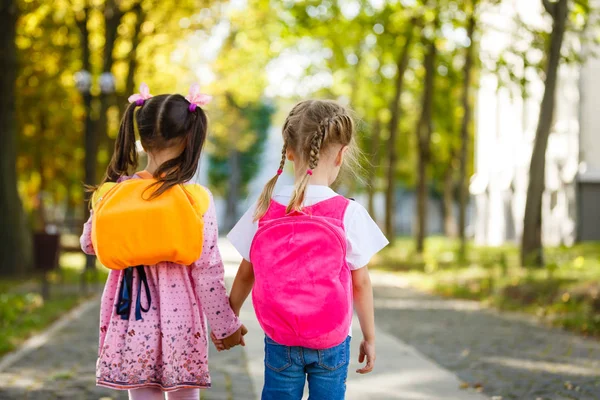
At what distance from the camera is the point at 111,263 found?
372 cm

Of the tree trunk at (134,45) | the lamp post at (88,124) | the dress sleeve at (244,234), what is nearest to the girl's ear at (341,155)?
the dress sleeve at (244,234)

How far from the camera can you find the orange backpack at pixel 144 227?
12.0 feet

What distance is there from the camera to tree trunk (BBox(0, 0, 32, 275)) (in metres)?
17.5

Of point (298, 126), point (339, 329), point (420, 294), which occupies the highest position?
point (298, 126)

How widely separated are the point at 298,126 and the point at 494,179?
98.7 feet

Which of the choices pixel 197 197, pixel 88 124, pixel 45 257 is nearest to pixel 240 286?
pixel 197 197

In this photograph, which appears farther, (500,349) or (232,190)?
(232,190)

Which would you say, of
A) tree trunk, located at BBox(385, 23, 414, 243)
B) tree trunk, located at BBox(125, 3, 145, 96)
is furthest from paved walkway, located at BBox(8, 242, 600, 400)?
tree trunk, located at BBox(385, 23, 414, 243)

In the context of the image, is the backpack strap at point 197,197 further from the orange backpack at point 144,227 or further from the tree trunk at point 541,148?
the tree trunk at point 541,148

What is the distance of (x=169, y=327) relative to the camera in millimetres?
3719

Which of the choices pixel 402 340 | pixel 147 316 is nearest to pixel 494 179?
pixel 402 340

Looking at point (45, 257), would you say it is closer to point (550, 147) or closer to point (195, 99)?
point (195, 99)

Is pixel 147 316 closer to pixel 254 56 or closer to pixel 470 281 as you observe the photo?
pixel 470 281

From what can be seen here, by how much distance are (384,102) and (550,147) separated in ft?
20.0
